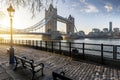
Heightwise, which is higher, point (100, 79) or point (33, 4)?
point (33, 4)

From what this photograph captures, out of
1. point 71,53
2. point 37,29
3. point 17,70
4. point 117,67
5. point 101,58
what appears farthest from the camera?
point 37,29

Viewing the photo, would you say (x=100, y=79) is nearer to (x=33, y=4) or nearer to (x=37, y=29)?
(x=33, y=4)

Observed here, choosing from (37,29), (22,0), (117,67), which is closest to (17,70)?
(22,0)

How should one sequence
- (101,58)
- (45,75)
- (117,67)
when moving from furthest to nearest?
(101,58) → (117,67) → (45,75)

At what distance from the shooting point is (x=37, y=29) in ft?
179

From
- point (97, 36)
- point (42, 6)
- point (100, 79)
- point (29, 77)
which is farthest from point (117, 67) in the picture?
point (97, 36)

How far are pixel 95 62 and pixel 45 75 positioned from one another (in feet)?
11.6

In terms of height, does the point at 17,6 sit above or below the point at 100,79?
above

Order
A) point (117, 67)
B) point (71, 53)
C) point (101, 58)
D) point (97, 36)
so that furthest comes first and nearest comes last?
point (97, 36), point (71, 53), point (101, 58), point (117, 67)

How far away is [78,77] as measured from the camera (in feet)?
17.8

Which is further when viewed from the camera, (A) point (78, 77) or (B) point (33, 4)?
(A) point (78, 77)

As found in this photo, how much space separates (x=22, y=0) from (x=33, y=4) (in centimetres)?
28

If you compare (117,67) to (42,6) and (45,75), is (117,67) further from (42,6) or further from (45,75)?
(42,6)

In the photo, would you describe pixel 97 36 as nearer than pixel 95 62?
No
